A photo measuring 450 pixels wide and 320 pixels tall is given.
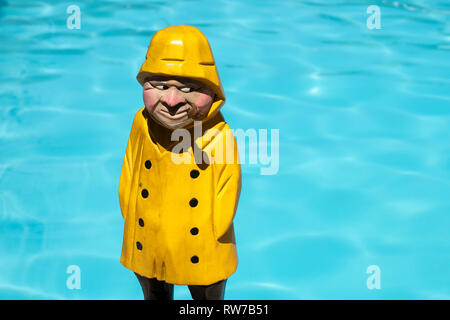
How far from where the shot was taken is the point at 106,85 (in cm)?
639

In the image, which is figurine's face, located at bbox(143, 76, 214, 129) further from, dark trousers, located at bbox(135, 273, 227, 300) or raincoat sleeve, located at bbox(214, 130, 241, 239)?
dark trousers, located at bbox(135, 273, 227, 300)

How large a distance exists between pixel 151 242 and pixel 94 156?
2.79m

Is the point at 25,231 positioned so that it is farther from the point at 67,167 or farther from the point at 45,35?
the point at 45,35

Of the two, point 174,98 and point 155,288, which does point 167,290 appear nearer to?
point 155,288

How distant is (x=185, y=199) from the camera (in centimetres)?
255

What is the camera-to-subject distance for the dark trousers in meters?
2.74

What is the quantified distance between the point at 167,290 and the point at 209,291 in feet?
0.71

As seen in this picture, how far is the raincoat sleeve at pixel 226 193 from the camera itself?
2586 millimetres
